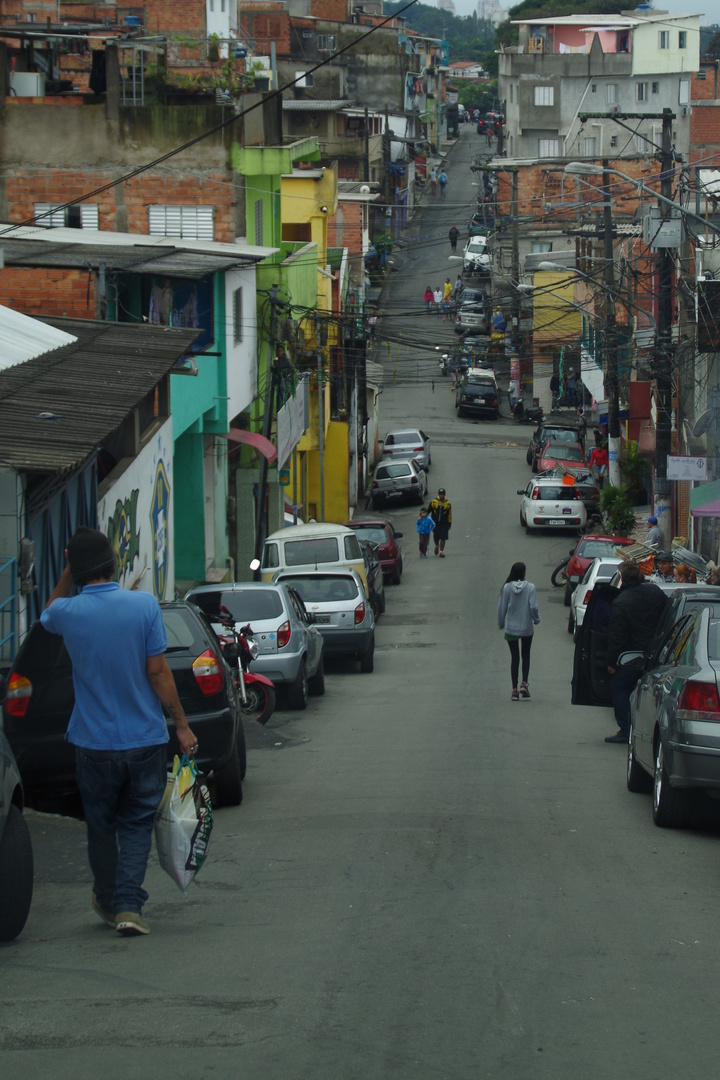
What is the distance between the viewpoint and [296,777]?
37.9 feet

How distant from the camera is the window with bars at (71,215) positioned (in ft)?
103

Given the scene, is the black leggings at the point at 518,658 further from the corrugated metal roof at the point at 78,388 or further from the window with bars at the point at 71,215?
the window with bars at the point at 71,215

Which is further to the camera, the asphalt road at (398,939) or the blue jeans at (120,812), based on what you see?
the blue jeans at (120,812)

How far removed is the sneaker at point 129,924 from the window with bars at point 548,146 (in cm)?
9673

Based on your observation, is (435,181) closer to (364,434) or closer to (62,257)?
(364,434)

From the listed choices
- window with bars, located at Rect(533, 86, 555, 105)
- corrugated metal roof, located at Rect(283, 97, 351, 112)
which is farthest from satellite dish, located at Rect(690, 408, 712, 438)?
window with bars, located at Rect(533, 86, 555, 105)

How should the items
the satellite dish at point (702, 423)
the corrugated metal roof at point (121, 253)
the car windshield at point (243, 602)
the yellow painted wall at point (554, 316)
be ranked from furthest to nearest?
the yellow painted wall at point (554, 316) < the satellite dish at point (702, 423) < the corrugated metal roof at point (121, 253) < the car windshield at point (243, 602)

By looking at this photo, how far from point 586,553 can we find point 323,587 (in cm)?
982

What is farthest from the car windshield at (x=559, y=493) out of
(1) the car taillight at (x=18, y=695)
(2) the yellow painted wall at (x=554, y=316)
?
(1) the car taillight at (x=18, y=695)

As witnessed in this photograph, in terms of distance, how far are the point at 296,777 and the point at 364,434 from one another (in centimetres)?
4026

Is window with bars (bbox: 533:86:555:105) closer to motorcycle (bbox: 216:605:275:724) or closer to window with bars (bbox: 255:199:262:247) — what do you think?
window with bars (bbox: 255:199:262:247)

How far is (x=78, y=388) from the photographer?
492 inches

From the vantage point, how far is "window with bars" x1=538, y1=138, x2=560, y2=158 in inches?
3819

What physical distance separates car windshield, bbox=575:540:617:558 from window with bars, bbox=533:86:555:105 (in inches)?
2895
